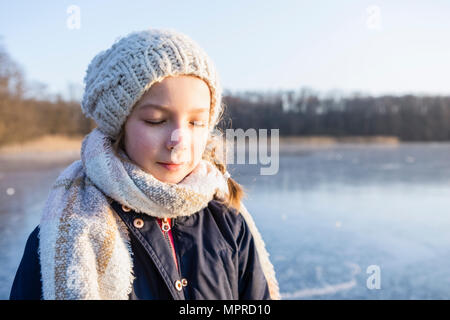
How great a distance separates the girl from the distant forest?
2044 centimetres

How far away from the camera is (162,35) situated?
1.23 m

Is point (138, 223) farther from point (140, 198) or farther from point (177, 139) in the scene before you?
point (177, 139)

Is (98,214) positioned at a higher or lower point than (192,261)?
higher

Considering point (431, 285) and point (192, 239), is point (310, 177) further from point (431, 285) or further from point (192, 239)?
point (192, 239)

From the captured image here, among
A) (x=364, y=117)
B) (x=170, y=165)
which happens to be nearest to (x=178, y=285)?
(x=170, y=165)

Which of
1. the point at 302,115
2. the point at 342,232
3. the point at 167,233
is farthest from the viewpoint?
the point at 302,115

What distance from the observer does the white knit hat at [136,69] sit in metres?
1.17

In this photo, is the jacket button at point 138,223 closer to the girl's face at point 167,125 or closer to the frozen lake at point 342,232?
the girl's face at point 167,125

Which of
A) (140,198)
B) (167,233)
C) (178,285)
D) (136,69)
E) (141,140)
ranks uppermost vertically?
(136,69)

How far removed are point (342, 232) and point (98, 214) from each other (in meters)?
4.46

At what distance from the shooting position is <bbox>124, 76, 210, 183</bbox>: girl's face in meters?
1.16

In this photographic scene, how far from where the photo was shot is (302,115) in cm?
4162
